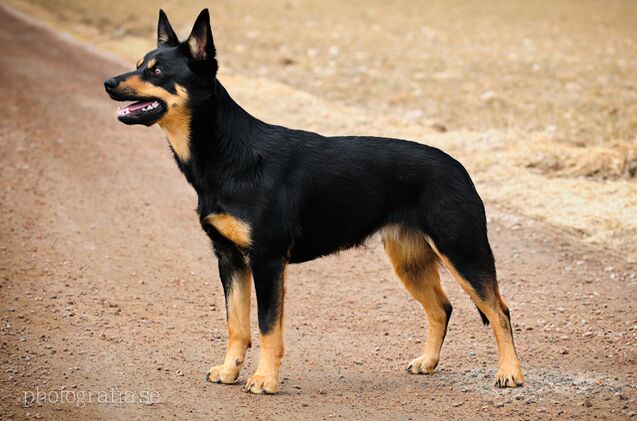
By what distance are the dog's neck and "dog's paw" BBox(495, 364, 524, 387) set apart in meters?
2.14

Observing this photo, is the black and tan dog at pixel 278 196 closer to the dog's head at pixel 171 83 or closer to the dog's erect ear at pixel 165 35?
the dog's head at pixel 171 83

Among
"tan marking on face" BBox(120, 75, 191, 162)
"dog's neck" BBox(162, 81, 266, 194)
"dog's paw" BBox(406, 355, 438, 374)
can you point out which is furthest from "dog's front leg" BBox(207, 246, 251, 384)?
"dog's paw" BBox(406, 355, 438, 374)

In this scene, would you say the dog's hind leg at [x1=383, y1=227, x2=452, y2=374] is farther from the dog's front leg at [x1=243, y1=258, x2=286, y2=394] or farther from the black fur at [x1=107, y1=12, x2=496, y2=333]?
the dog's front leg at [x1=243, y1=258, x2=286, y2=394]

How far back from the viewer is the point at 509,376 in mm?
6148

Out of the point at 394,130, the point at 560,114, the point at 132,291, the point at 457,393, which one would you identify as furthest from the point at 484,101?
the point at 457,393

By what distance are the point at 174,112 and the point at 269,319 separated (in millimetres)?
1496

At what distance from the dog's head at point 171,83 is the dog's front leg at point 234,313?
38.8 inches

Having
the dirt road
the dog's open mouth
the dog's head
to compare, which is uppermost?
the dog's head

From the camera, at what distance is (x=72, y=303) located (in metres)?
7.75

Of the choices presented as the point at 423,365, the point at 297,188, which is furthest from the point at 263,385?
the point at 297,188

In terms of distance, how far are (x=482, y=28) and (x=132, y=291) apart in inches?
786

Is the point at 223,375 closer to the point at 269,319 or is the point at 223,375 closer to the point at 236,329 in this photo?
the point at 236,329

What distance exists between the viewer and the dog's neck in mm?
6184

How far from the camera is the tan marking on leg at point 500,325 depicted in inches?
242
